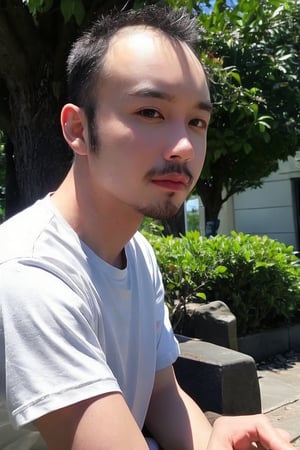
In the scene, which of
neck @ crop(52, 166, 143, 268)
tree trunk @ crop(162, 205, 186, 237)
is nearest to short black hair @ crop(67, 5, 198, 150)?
neck @ crop(52, 166, 143, 268)

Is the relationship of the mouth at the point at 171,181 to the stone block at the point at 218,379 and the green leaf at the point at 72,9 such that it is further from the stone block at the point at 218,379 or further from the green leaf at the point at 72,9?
the green leaf at the point at 72,9

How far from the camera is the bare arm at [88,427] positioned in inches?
39.6

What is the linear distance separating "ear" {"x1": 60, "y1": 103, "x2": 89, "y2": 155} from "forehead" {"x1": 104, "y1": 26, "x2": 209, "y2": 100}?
12 centimetres

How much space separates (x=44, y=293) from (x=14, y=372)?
154mm

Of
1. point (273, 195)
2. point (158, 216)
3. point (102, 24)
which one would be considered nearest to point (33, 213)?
point (158, 216)

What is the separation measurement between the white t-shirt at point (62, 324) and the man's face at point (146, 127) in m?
0.17

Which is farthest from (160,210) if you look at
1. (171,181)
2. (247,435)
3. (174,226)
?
(174,226)

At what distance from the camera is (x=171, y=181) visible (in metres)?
1.29

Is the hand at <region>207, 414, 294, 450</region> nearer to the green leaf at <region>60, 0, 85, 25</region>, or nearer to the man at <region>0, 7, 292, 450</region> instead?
the man at <region>0, 7, 292, 450</region>

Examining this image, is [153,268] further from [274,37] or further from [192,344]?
[274,37]

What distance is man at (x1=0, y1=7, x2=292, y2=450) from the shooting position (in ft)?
3.37

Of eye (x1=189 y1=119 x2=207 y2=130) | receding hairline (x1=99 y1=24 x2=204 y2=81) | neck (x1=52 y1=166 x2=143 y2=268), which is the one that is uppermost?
receding hairline (x1=99 y1=24 x2=204 y2=81)

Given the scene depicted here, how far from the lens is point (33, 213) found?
133cm

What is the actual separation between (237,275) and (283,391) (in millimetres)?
1255
